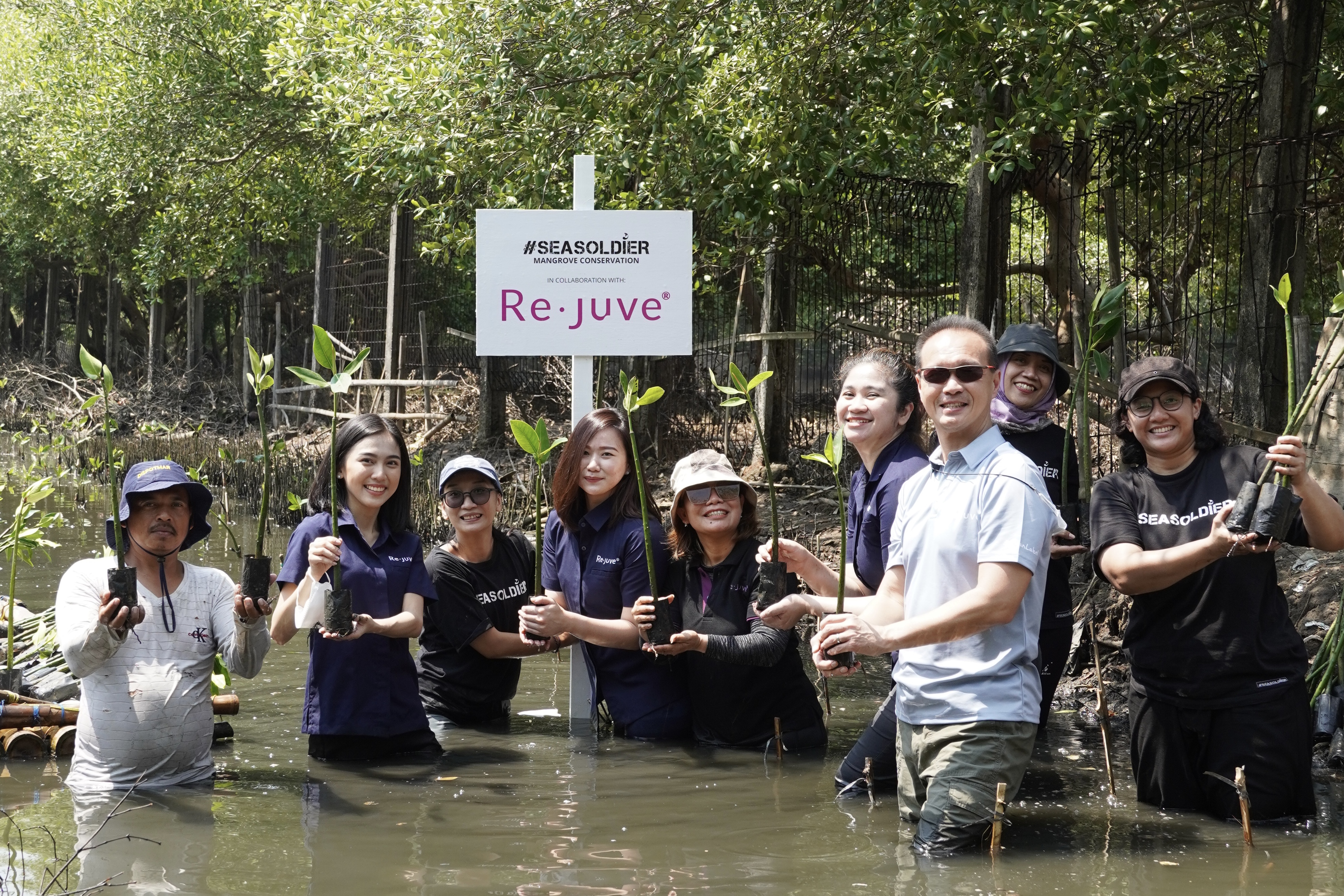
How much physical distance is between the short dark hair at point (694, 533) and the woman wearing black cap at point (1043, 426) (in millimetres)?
1034

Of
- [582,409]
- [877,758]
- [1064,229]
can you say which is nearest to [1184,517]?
[877,758]

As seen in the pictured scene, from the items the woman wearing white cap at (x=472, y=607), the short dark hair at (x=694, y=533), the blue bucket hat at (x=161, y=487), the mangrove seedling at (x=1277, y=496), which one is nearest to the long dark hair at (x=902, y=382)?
the short dark hair at (x=694, y=533)

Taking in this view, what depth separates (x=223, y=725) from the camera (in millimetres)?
5969

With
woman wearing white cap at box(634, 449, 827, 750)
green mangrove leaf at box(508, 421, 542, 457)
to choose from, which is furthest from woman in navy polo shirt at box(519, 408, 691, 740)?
green mangrove leaf at box(508, 421, 542, 457)

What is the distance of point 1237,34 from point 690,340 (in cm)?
826

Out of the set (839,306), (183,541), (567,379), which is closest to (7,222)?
(567,379)

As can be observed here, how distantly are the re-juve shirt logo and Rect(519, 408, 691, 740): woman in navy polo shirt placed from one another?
194cm

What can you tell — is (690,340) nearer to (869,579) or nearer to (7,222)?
(869,579)

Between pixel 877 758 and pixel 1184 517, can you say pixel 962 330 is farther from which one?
pixel 877 758

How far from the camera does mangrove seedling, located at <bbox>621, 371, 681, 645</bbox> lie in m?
4.88

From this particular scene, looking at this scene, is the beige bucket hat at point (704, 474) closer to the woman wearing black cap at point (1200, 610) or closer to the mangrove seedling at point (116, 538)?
the woman wearing black cap at point (1200, 610)

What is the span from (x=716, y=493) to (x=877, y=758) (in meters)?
1.21

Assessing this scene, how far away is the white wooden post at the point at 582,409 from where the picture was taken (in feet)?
20.0

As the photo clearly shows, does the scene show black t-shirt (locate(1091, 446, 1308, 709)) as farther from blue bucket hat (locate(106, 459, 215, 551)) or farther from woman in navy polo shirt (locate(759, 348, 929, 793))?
blue bucket hat (locate(106, 459, 215, 551))
